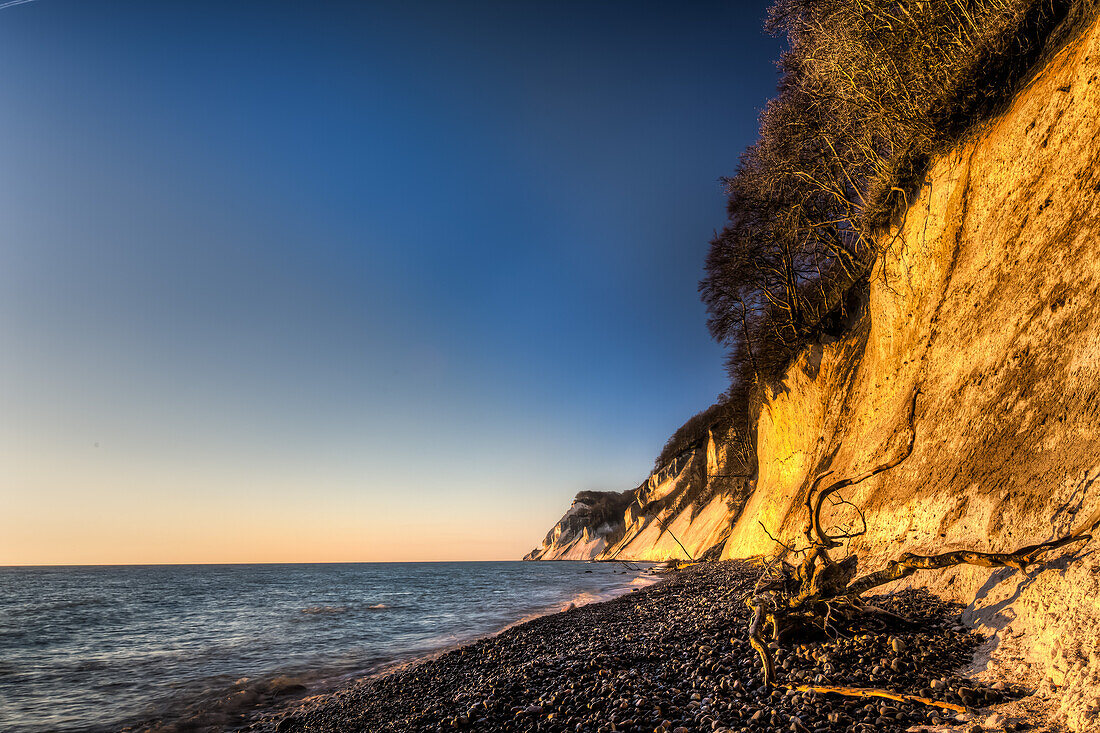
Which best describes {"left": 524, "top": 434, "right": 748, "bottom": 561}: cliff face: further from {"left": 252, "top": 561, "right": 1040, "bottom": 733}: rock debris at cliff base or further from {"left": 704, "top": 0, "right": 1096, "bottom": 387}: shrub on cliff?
{"left": 252, "top": 561, "right": 1040, "bottom": 733}: rock debris at cliff base

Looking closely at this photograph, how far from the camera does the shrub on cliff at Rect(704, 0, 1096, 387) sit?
24.5ft

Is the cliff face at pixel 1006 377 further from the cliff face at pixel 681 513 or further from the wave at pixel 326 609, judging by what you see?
the wave at pixel 326 609

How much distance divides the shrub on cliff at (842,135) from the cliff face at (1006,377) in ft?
2.25

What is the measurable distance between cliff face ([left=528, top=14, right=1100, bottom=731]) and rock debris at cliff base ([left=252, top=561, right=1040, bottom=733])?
1.74 ft

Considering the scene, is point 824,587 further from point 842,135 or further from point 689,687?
point 842,135

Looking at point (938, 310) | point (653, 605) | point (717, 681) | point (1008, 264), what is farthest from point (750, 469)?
point (717, 681)

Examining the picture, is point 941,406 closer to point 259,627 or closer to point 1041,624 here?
point 1041,624

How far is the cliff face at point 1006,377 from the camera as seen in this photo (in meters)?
3.95

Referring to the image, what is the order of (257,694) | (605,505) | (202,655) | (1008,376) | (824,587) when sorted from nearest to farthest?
(824,587) → (1008,376) → (257,694) → (202,655) → (605,505)

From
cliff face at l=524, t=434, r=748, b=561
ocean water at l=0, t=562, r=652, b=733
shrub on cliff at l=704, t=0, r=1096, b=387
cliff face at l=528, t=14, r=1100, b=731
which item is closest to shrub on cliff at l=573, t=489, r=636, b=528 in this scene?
cliff face at l=524, t=434, r=748, b=561

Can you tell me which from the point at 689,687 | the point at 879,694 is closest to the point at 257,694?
the point at 689,687

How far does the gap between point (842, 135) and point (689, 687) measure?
494 inches

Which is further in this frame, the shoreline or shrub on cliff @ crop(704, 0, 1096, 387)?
the shoreline

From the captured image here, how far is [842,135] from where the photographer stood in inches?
439
